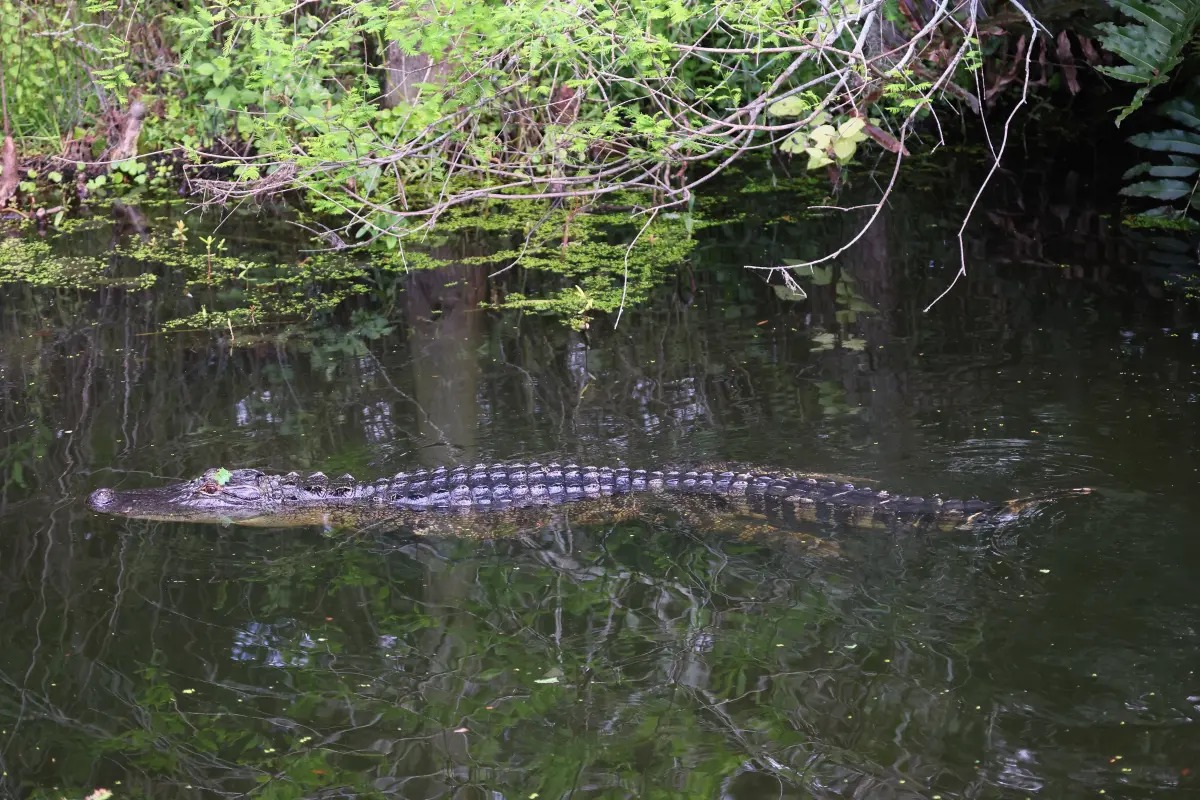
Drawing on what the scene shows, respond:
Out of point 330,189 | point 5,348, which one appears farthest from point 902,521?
point 330,189

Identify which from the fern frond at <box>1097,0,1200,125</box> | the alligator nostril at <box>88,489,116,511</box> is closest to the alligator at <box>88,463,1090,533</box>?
the alligator nostril at <box>88,489,116,511</box>

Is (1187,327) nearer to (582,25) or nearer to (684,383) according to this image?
(684,383)

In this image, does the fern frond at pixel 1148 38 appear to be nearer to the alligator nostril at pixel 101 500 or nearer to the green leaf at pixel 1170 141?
the green leaf at pixel 1170 141

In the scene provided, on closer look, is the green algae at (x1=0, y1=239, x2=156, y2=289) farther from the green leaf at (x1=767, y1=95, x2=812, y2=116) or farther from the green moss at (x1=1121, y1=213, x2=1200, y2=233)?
the green moss at (x1=1121, y1=213, x2=1200, y2=233)

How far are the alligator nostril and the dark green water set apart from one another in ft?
0.28

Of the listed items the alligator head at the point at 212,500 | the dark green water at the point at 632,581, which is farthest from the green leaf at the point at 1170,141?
the alligator head at the point at 212,500

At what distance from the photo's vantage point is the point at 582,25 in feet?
15.8

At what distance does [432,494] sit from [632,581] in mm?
1081

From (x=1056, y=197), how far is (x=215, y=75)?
673 centimetres

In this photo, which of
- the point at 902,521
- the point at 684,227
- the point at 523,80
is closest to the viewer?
the point at 902,521

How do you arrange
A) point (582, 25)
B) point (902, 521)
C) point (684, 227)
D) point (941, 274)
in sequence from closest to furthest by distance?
point (902, 521) < point (582, 25) < point (941, 274) < point (684, 227)

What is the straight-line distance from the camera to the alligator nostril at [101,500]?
4824mm

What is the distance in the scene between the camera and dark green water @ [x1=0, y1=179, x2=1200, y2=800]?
10.8 feet

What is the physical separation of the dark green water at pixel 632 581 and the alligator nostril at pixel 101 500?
86mm
